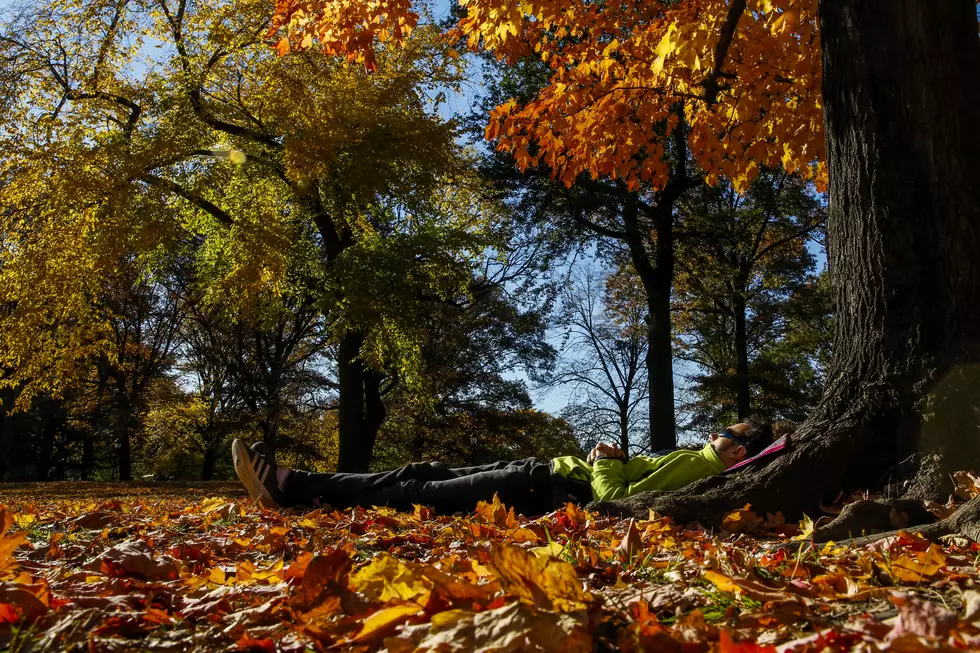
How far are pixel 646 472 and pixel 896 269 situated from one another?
1911 millimetres

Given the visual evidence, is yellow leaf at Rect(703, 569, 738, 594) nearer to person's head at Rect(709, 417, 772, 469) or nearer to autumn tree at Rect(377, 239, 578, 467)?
person's head at Rect(709, 417, 772, 469)

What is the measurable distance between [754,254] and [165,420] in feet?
61.2

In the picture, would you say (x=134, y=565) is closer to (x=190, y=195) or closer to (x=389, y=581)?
(x=389, y=581)

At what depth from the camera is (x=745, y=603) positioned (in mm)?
1436

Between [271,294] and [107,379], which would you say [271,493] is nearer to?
[271,294]

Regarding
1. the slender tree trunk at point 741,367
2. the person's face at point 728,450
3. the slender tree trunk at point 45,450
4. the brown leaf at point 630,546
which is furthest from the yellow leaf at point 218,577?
the slender tree trunk at point 45,450

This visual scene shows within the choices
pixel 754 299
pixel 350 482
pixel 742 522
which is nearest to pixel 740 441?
pixel 742 522

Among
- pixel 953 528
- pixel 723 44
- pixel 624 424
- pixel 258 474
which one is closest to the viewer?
pixel 953 528

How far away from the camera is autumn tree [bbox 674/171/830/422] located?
667 inches

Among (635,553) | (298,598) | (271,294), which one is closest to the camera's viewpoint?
(298,598)

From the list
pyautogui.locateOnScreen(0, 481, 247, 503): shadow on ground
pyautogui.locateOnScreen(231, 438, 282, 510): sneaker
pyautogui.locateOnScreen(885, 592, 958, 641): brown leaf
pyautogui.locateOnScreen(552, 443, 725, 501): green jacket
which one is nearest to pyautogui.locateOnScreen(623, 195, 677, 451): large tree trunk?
pyautogui.locateOnScreen(0, 481, 247, 503): shadow on ground

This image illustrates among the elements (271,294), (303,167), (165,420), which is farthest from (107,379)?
(303,167)

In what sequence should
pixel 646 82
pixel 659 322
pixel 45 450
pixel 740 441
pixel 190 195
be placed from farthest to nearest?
pixel 45 450
pixel 659 322
pixel 190 195
pixel 646 82
pixel 740 441

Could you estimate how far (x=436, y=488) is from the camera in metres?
4.62
